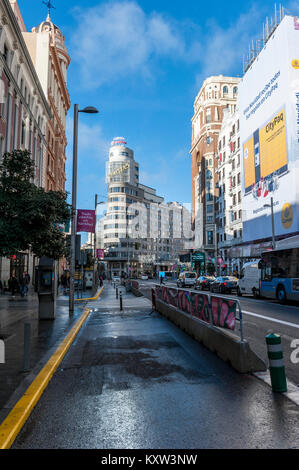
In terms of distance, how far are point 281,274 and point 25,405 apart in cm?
1963

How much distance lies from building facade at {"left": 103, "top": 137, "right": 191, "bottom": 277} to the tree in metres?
98.9

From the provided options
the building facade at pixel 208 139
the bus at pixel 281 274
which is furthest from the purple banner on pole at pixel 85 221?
the building facade at pixel 208 139

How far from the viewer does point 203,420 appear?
4.55 m

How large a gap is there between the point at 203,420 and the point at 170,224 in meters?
140

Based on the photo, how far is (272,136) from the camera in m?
45.3

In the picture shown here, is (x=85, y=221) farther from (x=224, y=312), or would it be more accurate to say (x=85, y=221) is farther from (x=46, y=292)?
(x=224, y=312)

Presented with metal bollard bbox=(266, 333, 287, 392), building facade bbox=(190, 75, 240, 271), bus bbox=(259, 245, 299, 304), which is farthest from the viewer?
building facade bbox=(190, 75, 240, 271)

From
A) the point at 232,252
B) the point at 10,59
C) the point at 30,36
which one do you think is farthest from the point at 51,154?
the point at 232,252

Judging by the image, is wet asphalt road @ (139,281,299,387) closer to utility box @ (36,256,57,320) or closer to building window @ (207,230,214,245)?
utility box @ (36,256,57,320)

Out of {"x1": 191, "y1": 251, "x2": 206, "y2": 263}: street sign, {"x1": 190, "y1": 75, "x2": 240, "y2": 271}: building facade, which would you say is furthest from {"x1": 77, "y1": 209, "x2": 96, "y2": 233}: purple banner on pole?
{"x1": 190, "y1": 75, "x2": 240, "y2": 271}: building facade

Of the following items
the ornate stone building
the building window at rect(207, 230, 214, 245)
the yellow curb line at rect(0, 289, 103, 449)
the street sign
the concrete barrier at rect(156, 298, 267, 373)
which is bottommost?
the yellow curb line at rect(0, 289, 103, 449)

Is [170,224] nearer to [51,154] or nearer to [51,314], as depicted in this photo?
[51,154]

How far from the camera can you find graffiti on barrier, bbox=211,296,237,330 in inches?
303

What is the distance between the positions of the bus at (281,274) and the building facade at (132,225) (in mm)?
86186
